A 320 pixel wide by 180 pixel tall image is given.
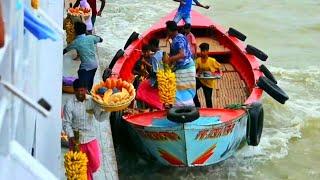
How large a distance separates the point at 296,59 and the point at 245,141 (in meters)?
6.05

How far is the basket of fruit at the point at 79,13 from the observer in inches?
408

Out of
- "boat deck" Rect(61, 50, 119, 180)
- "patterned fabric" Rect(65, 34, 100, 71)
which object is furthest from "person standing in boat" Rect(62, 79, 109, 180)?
"patterned fabric" Rect(65, 34, 100, 71)

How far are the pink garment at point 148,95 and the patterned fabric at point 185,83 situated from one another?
60 centimetres

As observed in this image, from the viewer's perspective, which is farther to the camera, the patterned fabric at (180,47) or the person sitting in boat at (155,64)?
the person sitting in boat at (155,64)

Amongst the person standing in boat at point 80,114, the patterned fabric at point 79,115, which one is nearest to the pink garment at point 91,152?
the person standing in boat at point 80,114

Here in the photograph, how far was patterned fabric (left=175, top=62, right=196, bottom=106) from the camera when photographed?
300 inches

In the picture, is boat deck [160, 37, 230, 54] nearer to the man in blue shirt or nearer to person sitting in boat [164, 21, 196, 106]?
the man in blue shirt

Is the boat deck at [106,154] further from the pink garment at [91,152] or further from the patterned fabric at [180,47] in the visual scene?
the patterned fabric at [180,47]

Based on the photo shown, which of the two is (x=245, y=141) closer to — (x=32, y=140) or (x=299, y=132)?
(x=299, y=132)

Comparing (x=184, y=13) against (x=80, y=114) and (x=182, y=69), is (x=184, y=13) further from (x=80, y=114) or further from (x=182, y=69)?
(x=80, y=114)

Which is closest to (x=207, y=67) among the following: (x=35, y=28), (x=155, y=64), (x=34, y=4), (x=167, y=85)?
(x=155, y=64)

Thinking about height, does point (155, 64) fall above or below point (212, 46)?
above

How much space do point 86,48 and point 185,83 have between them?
1608 millimetres

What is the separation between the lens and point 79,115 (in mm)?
6020
